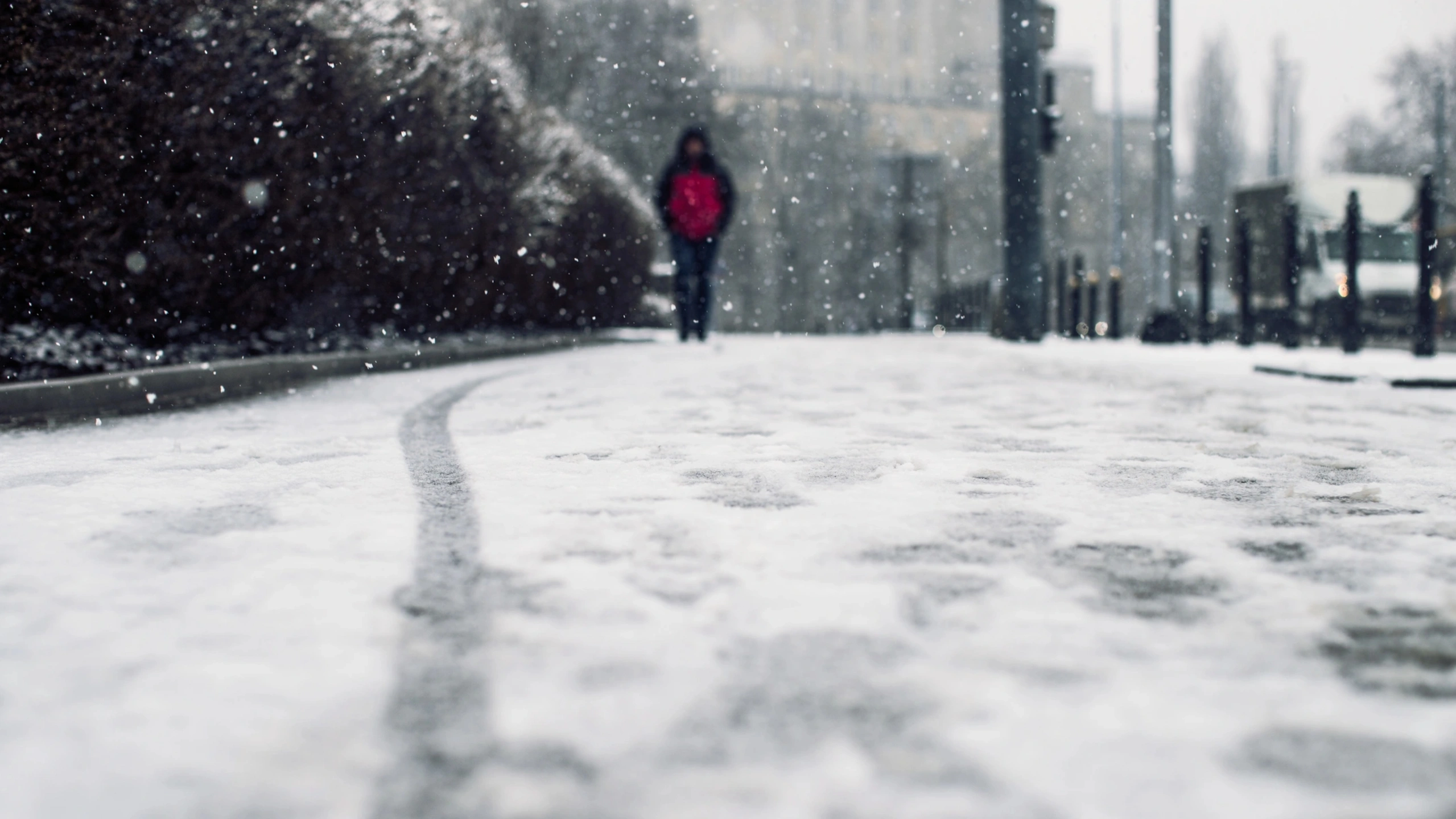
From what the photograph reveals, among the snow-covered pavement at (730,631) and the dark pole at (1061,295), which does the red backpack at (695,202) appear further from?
the snow-covered pavement at (730,631)

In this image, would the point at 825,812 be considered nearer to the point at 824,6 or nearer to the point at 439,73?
the point at 439,73

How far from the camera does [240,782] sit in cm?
170

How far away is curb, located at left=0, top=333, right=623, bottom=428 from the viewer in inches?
247

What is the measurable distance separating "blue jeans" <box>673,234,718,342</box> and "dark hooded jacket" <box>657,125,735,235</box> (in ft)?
0.78

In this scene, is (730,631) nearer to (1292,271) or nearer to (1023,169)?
(1292,271)

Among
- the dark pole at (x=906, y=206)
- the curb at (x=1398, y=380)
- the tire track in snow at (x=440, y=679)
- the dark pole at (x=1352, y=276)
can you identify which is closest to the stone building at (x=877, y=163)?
the dark pole at (x=906, y=206)

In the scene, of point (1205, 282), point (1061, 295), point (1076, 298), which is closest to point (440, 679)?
point (1205, 282)

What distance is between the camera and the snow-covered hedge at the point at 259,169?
269 inches

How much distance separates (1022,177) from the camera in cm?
1578

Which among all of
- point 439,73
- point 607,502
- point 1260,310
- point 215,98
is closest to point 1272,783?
point 607,502

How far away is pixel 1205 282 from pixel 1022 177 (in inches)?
112

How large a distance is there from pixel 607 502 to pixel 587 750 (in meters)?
1.96

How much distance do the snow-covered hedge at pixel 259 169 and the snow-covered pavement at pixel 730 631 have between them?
2393 mm

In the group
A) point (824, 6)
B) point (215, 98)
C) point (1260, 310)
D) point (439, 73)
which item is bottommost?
point (1260, 310)
